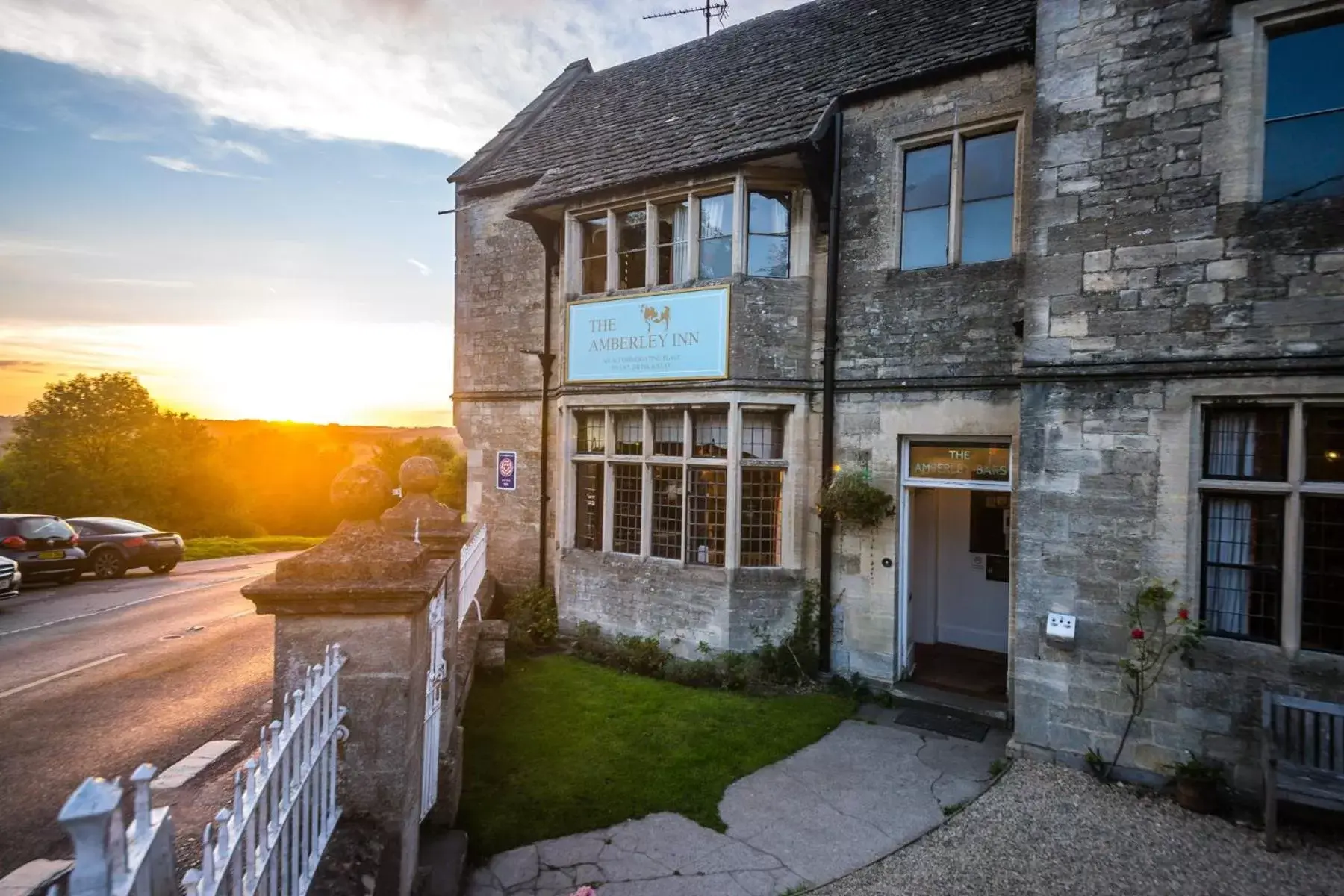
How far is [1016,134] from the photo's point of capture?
7.83m

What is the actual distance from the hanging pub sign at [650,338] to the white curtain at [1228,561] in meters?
5.24

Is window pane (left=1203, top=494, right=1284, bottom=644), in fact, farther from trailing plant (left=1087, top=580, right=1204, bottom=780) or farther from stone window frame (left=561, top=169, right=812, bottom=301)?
stone window frame (left=561, top=169, right=812, bottom=301)

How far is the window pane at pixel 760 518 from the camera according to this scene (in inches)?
355

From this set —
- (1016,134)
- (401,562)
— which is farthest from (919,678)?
(401,562)

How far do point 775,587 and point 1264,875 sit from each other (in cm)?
510

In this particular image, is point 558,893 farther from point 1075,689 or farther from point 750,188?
point 750,188

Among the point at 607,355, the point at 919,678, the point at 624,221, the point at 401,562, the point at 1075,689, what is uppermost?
the point at 624,221

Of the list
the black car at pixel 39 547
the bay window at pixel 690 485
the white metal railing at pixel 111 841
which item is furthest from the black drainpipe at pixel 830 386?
the black car at pixel 39 547

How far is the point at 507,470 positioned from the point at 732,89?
7.31 metres

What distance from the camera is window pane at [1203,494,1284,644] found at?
5.64 metres

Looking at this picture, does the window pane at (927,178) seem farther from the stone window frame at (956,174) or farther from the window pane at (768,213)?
the window pane at (768,213)

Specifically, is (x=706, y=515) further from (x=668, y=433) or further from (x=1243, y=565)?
(x=1243, y=565)

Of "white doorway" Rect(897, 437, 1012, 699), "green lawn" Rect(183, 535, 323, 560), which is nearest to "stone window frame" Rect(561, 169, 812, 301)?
"white doorway" Rect(897, 437, 1012, 699)

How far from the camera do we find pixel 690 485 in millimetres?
9359
